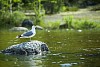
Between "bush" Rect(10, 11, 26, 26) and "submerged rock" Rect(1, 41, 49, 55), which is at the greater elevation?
"submerged rock" Rect(1, 41, 49, 55)

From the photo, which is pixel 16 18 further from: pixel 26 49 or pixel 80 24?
pixel 26 49

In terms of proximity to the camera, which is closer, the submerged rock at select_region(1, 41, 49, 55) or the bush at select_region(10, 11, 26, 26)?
the submerged rock at select_region(1, 41, 49, 55)

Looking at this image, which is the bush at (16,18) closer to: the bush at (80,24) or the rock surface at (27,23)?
the rock surface at (27,23)

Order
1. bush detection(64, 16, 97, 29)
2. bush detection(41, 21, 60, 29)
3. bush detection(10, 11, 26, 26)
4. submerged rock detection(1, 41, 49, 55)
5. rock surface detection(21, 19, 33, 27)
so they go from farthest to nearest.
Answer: bush detection(10, 11, 26, 26)
rock surface detection(21, 19, 33, 27)
bush detection(41, 21, 60, 29)
bush detection(64, 16, 97, 29)
submerged rock detection(1, 41, 49, 55)

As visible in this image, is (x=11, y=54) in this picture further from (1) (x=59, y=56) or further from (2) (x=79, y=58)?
(2) (x=79, y=58)

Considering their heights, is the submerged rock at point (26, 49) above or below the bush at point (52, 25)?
above

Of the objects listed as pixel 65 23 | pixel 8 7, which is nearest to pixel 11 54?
pixel 65 23

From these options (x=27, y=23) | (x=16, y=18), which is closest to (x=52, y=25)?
(x=27, y=23)

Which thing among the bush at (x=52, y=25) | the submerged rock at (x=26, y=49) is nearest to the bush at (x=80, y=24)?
the bush at (x=52, y=25)

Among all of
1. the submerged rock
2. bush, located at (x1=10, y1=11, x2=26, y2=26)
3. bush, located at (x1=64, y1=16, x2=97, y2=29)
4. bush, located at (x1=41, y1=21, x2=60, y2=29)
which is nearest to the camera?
the submerged rock

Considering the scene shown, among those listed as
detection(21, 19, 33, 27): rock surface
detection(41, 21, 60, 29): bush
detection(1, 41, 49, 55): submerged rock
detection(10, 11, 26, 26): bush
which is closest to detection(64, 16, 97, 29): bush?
detection(41, 21, 60, 29): bush

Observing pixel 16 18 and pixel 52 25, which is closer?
pixel 52 25

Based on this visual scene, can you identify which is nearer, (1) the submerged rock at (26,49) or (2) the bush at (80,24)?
(1) the submerged rock at (26,49)

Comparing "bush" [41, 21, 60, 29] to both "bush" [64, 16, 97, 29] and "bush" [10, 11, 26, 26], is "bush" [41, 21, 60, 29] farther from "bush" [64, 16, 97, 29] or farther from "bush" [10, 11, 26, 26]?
"bush" [10, 11, 26, 26]
